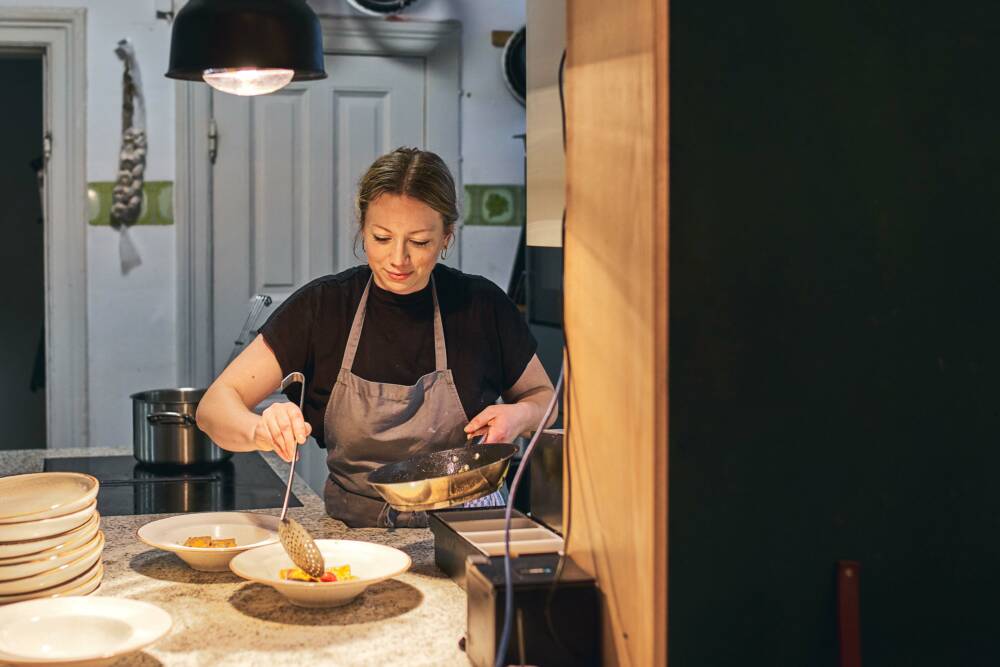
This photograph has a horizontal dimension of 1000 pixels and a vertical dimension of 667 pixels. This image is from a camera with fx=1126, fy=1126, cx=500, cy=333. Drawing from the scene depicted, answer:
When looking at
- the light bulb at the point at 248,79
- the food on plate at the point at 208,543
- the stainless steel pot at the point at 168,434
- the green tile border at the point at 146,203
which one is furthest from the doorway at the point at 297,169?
the food on plate at the point at 208,543

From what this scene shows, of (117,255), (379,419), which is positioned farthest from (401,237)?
(117,255)

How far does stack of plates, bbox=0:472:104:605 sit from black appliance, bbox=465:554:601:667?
2.02 ft

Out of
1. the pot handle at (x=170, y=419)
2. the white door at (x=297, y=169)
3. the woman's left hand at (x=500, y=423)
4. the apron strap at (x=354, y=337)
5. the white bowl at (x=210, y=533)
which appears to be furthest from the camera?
the white door at (x=297, y=169)

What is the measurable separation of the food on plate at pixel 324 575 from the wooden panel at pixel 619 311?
1.20 ft

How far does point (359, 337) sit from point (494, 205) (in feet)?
7.51

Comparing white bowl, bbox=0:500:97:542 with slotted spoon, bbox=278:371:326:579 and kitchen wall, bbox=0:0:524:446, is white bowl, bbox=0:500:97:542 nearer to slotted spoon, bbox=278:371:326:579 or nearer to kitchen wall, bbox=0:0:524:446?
slotted spoon, bbox=278:371:326:579

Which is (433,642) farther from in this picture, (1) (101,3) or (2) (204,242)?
(1) (101,3)

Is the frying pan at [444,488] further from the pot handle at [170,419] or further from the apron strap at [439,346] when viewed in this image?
the pot handle at [170,419]

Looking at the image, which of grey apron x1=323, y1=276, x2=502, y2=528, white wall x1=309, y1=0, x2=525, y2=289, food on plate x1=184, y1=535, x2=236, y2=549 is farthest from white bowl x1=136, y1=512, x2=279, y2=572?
white wall x1=309, y1=0, x2=525, y2=289

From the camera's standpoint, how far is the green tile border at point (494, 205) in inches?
182
